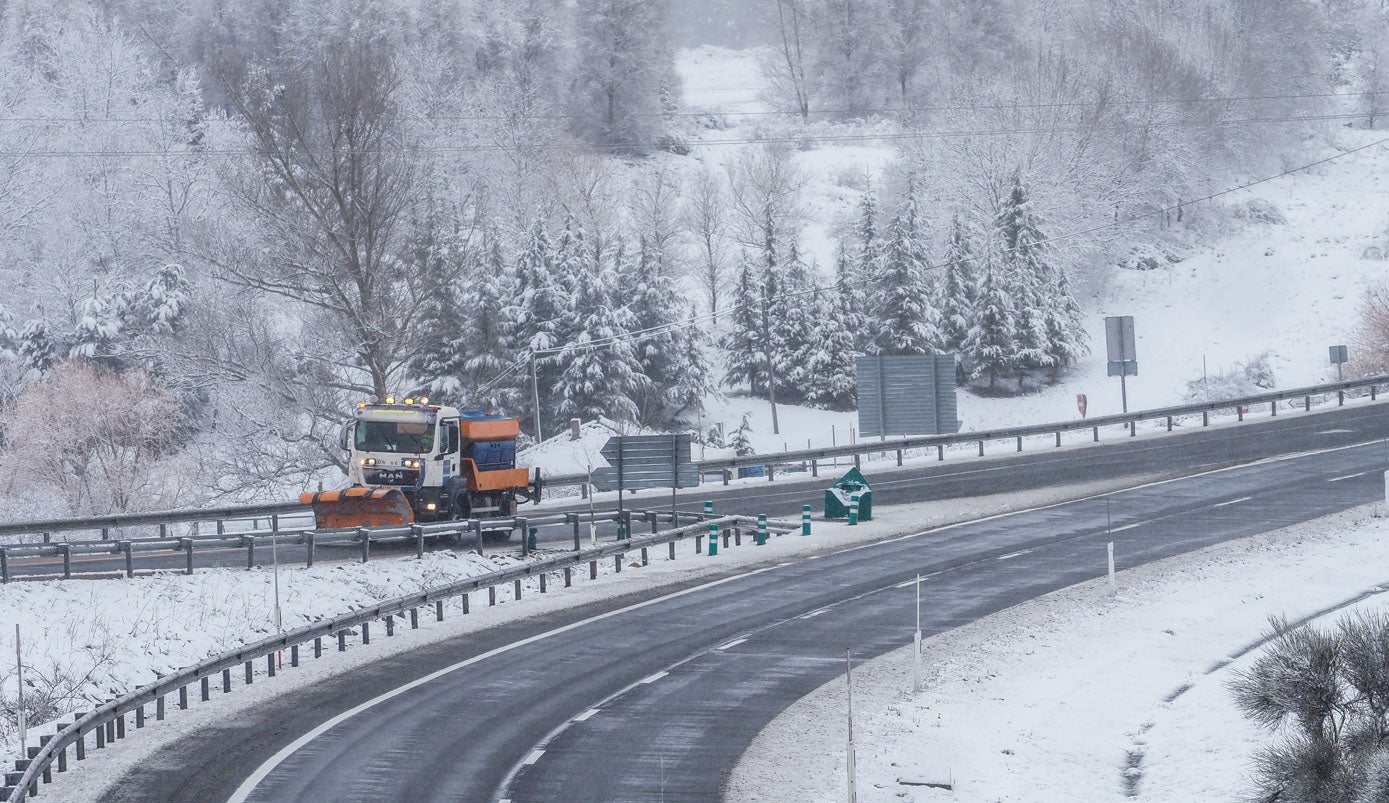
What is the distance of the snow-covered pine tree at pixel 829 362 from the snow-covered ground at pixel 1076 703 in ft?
148

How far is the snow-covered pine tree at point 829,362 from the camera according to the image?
71.9 m

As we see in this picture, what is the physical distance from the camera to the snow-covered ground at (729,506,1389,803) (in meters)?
14.8

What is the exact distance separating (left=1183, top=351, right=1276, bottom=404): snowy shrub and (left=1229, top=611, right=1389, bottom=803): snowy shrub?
57.4 metres

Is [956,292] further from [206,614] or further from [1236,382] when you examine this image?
[206,614]

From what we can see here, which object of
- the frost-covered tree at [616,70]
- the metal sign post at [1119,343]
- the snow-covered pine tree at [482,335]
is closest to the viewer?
the metal sign post at [1119,343]

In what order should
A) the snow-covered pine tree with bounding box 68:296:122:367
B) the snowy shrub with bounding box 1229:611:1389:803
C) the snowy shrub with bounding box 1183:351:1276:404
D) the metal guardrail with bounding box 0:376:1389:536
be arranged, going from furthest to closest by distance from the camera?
the snowy shrub with bounding box 1183:351:1276:404 → the snow-covered pine tree with bounding box 68:296:122:367 → the metal guardrail with bounding box 0:376:1389:536 → the snowy shrub with bounding box 1229:611:1389:803

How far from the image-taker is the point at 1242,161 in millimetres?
94062

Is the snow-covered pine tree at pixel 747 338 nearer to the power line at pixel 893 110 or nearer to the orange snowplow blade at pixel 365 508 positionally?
the power line at pixel 893 110

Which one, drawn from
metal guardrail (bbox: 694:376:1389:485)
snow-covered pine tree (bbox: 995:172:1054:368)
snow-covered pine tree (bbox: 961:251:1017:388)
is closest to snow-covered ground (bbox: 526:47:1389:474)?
snow-covered pine tree (bbox: 961:251:1017:388)

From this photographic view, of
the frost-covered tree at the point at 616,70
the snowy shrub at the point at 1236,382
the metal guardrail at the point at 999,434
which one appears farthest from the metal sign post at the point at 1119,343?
the frost-covered tree at the point at 616,70

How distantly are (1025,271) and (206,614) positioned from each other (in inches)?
2283

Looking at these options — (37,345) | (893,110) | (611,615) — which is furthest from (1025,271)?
(611,615)

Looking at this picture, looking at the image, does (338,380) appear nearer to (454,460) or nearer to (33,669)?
(454,460)

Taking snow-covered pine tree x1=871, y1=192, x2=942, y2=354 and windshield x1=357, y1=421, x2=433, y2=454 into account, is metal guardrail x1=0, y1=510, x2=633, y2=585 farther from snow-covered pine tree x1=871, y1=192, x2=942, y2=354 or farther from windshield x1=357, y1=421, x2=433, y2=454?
snow-covered pine tree x1=871, y1=192, x2=942, y2=354
